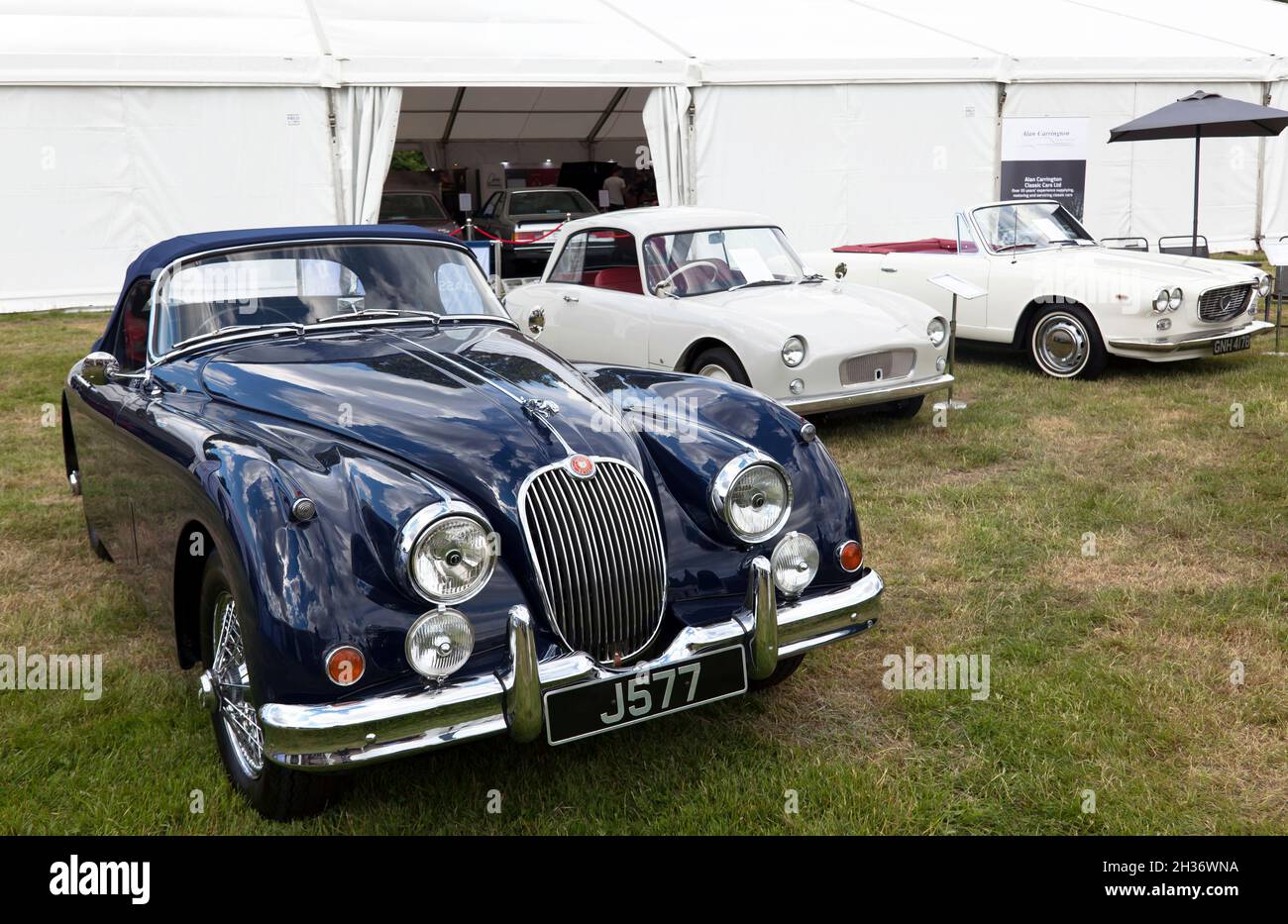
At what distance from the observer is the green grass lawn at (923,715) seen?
10.1ft

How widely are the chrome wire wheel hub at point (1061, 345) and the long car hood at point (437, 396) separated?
613cm

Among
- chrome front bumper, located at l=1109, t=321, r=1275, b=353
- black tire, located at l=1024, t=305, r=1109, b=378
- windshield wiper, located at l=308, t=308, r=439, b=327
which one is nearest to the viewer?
windshield wiper, located at l=308, t=308, r=439, b=327

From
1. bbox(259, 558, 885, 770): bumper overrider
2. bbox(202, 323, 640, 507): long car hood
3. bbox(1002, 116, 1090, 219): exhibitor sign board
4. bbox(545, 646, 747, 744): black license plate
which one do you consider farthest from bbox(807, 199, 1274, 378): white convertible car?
bbox(1002, 116, 1090, 219): exhibitor sign board

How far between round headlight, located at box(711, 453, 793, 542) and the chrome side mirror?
2.34 meters

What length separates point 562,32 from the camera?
15.0m

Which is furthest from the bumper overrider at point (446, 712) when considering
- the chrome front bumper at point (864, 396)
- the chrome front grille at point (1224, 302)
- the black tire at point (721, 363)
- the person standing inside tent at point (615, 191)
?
the person standing inside tent at point (615, 191)

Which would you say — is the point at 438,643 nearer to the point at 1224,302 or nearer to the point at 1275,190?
the point at 1224,302

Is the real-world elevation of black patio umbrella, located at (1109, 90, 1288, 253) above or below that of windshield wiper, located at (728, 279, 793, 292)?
above

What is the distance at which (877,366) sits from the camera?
23.8 ft

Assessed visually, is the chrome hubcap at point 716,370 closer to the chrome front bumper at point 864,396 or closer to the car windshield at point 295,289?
the chrome front bumper at point 864,396

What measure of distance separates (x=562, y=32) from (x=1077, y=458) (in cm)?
1090

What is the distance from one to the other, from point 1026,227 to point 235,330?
780 centimetres

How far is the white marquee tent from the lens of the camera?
13.6 metres

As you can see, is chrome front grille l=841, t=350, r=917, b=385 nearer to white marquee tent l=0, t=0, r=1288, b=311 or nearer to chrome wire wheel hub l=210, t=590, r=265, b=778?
chrome wire wheel hub l=210, t=590, r=265, b=778
